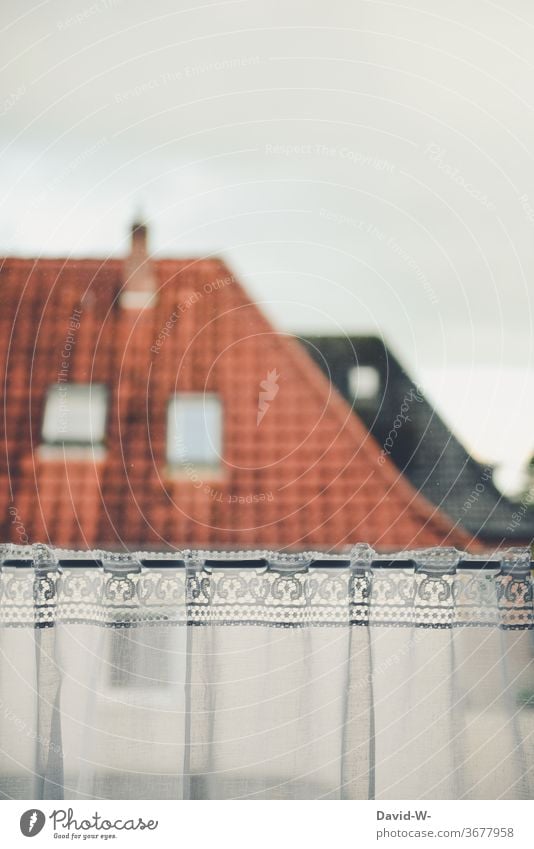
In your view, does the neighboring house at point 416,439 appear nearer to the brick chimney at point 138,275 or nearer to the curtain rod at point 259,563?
the curtain rod at point 259,563

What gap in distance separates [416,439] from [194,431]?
0.36m

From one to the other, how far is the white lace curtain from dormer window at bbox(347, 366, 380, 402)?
0.81ft

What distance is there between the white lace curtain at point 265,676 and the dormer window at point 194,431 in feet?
0.49

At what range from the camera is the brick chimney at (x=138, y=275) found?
5.02 ft

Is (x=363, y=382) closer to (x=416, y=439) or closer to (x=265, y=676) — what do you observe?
(x=416, y=439)

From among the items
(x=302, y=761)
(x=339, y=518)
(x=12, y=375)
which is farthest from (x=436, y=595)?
(x=12, y=375)

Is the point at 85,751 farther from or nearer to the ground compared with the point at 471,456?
nearer to the ground

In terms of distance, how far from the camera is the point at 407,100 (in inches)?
60.7

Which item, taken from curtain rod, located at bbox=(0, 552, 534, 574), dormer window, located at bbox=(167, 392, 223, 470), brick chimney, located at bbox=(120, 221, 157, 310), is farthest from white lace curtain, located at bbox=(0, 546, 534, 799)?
brick chimney, located at bbox=(120, 221, 157, 310)

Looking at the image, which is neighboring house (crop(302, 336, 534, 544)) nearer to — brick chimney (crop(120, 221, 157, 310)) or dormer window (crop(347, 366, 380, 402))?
dormer window (crop(347, 366, 380, 402))

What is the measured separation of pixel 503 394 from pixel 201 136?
2.13 feet

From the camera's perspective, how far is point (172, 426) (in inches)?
59.3

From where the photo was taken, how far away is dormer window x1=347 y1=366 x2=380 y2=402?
1.52 metres
